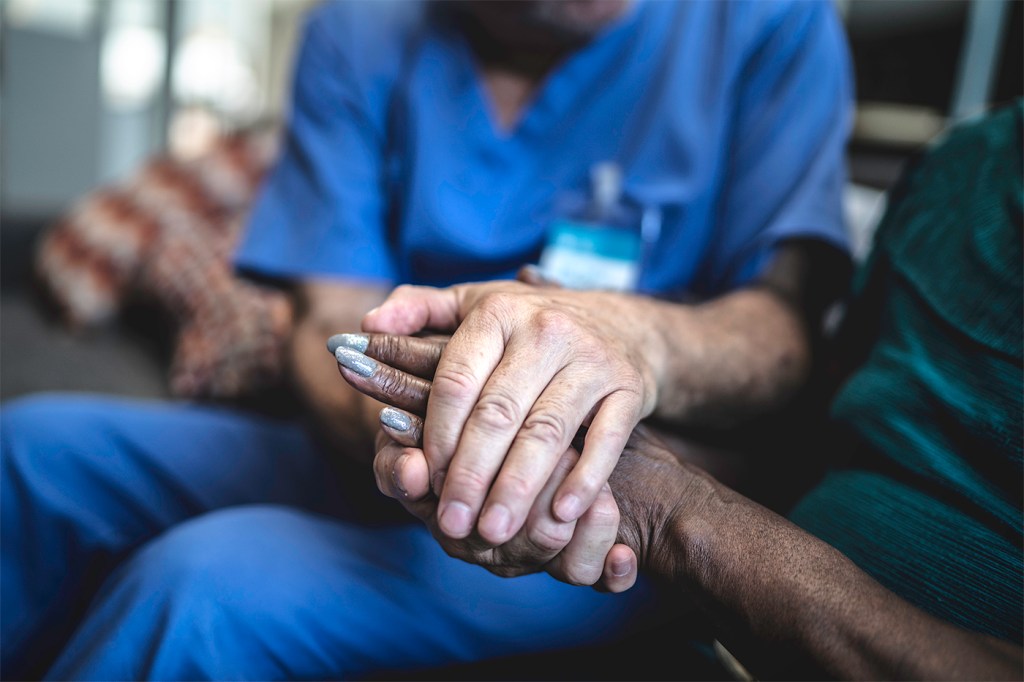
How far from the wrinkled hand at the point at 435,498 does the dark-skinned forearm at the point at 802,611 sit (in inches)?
2.2

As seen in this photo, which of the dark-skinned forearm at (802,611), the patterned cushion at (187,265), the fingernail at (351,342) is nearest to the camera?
the dark-skinned forearm at (802,611)

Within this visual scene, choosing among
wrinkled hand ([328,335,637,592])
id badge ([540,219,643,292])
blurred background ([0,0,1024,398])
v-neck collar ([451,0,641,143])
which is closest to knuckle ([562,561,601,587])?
wrinkled hand ([328,335,637,592])

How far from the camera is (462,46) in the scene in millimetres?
981

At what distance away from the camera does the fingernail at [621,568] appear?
54 cm

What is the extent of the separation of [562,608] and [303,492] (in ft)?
1.27

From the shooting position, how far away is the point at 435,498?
0.54 m

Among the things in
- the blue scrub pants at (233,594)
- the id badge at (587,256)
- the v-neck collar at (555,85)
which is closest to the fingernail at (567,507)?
the blue scrub pants at (233,594)

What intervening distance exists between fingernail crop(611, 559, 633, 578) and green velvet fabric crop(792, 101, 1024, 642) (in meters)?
0.16

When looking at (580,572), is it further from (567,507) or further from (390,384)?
(390,384)

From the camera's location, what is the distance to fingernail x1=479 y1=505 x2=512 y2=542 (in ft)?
1.57

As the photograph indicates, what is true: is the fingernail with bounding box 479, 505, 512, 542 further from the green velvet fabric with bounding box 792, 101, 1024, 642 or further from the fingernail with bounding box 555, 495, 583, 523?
the green velvet fabric with bounding box 792, 101, 1024, 642

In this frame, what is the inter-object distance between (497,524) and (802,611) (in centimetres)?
20

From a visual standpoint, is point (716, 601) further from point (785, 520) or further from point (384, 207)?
point (384, 207)

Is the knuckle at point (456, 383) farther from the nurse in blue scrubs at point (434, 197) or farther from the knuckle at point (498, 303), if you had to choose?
the nurse in blue scrubs at point (434, 197)
